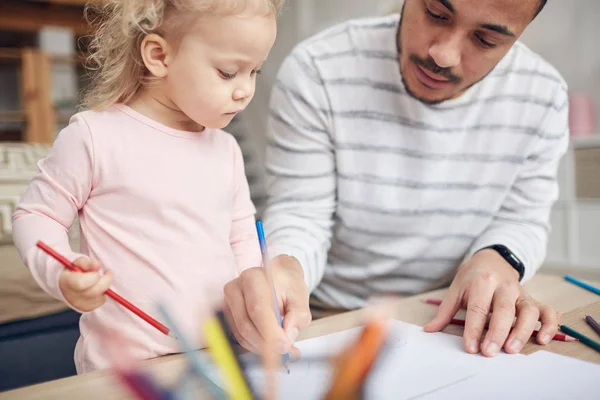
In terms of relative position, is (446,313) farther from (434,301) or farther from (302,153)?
(302,153)

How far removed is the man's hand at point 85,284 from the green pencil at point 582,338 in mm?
464

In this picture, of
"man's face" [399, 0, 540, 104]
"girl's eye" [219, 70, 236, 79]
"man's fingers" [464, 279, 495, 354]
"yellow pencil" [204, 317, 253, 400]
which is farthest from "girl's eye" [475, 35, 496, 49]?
"yellow pencil" [204, 317, 253, 400]

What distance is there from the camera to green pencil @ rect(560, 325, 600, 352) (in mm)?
589

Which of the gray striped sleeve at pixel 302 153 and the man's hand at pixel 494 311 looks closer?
the man's hand at pixel 494 311

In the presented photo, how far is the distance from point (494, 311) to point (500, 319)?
25 millimetres

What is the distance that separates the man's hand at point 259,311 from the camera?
0.51 meters

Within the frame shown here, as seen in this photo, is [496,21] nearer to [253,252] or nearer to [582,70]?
[253,252]

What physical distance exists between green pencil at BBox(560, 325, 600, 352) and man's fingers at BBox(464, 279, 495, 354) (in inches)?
3.1

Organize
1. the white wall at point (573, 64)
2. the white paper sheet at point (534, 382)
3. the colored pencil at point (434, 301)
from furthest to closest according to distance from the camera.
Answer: the white wall at point (573, 64) → the colored pencil at point (434, 301) → the white paper sheet at point (534, 382)

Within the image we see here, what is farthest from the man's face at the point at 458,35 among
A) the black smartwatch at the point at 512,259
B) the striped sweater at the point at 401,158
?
the black smartwatch at the point at 512,259

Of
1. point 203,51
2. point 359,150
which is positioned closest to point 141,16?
point 203,51

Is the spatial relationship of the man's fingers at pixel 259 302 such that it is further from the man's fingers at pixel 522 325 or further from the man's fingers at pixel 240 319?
the man's fingers at pixel 522 325

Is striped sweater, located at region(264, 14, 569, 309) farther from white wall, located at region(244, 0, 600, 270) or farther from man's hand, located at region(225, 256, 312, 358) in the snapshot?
white wall, located at region(244, 0, 600, 270)

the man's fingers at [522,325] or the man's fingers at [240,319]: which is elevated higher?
the man's fingers at [240,319]
